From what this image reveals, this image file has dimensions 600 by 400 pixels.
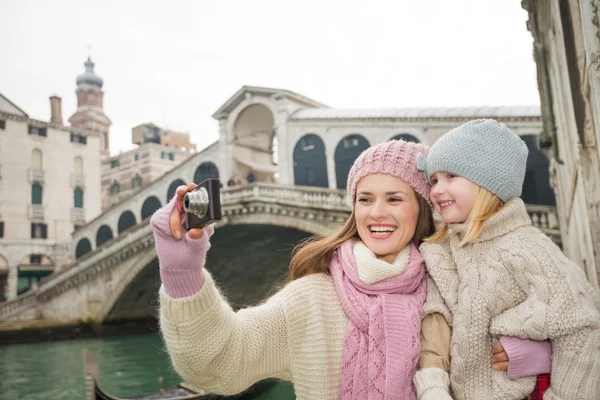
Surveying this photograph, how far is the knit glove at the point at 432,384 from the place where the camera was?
1444mm

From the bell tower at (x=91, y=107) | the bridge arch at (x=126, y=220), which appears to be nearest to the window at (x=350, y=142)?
the bridge arch at (x=126, y=220)

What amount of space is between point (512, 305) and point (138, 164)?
32.0 metres

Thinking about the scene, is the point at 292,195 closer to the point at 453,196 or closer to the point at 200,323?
the point at 453,196

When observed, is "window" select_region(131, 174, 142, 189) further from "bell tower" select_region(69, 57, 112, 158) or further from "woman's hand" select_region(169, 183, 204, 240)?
"woman's hand" select_region(169, 183, 204, 240)

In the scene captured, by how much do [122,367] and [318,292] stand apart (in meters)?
12.1

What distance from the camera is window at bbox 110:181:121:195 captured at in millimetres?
32750

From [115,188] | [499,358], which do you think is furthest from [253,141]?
[115,188]

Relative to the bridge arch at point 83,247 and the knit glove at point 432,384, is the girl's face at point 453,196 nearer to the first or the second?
the knit glove at point 432,384

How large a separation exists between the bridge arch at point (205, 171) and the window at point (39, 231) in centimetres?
821

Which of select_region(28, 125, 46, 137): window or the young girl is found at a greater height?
select_region(28, 125, 46, 137): window

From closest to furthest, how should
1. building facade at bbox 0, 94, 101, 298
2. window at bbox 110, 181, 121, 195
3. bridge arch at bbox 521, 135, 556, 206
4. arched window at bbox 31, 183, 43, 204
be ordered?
1. bridge arch at bbox 521, 135, 556, 206
2. building facade at bbox 0, 94, 101, 298
3. arched window at bbox 31, 183, 43, 204
4. window at bbox 110, 181, 121, 195

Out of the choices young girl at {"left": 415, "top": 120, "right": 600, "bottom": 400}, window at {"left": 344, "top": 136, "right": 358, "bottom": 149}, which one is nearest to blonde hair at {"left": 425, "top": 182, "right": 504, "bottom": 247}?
young girl at {"left": 415, "top": 120, "right": 600, "bottom": 400}

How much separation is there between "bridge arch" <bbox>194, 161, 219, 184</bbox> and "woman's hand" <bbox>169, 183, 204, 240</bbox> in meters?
17.3

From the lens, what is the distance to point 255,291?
21156 millimetres
